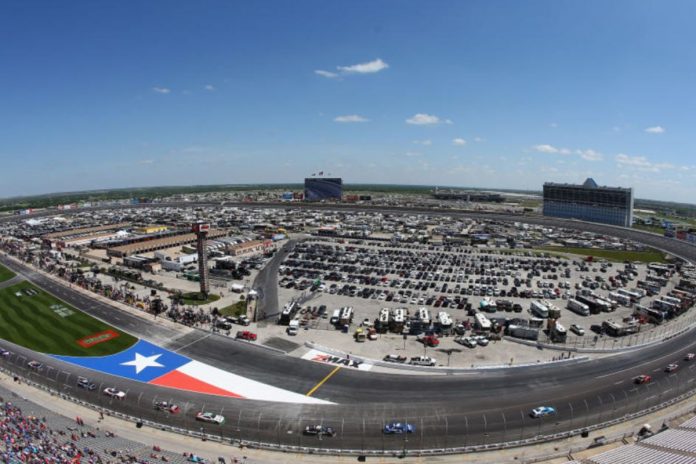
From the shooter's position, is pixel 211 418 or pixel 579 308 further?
pixel 579 308

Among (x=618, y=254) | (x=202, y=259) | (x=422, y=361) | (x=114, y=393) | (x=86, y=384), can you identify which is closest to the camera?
(x=114, y=393)

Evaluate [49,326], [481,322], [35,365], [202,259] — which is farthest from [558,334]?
[49,326]

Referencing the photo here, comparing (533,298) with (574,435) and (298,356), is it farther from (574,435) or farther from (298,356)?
(298,356)

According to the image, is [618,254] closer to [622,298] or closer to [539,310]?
[622,298]

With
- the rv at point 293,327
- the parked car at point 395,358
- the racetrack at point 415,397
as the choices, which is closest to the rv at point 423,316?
the parked car at point 395,358

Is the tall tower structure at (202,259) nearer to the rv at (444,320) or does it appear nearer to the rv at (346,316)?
the rv at (346,316)
